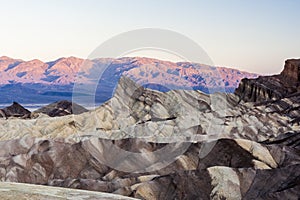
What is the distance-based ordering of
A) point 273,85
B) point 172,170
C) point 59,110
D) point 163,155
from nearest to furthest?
point 172,170, point 163,155, point 273,85, point 59,110

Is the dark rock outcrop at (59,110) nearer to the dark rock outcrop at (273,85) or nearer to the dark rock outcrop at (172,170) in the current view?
the dark rock outcrop at (273,85)

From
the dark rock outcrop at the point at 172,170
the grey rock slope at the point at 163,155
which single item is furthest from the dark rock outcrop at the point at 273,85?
the dark rock outcrop at the point at 172,170

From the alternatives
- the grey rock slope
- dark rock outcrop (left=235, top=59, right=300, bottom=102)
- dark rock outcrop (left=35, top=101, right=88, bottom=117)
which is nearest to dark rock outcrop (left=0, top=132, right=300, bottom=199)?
the grey rock slope

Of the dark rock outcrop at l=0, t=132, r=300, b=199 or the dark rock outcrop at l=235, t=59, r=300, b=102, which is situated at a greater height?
the dark rock outcrop at l=0, t=132, r=300, b=199

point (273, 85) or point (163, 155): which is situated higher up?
point (163, 155)

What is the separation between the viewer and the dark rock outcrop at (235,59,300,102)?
72.0 m

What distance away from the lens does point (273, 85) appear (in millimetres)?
74938

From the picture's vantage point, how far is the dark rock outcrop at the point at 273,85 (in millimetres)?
72000

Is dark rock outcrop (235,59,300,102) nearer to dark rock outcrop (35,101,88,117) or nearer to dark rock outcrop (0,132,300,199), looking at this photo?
dark rock outcrop (35,101,88,117)

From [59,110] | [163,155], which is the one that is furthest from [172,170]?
[59,110]

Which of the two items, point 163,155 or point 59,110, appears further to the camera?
point 59,110

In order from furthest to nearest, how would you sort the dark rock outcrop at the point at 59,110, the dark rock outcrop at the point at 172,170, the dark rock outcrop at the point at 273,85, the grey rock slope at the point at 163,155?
the dark rock outcrop at the point at 59,110 → the dark rock outcrop at the point at 273,85 → the grey rock slope at the point at 163,155 → the dark rock outcrop at the point at 172,170

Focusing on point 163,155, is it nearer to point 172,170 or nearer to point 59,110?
point 172,170

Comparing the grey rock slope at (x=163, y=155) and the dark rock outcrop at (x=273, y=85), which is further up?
the grey rock slope at (x=163, y=155)
